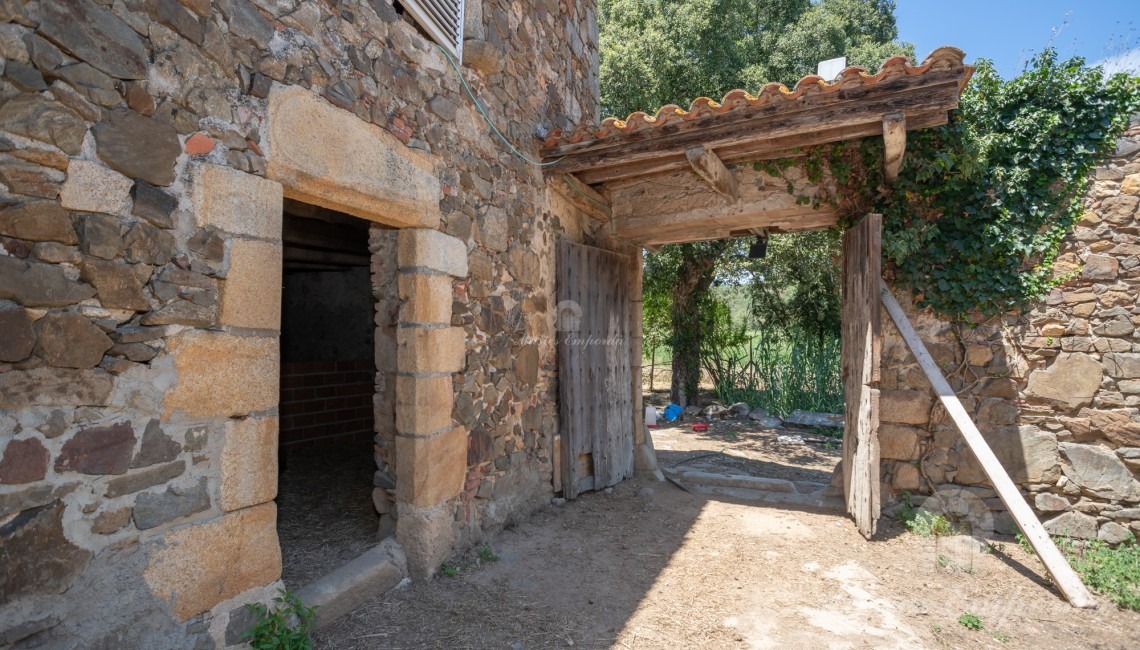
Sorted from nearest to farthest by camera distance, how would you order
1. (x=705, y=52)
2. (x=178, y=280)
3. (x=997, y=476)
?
1. (x=178, y=280)
2. (x=997, y=476)
3. (x=705, y=52)

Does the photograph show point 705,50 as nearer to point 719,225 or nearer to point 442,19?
point 719,225

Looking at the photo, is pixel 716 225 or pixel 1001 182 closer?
pixel 1001 182

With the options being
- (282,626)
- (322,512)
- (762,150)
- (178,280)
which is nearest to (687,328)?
(762,150)

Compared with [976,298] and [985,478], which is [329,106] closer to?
[976,298]

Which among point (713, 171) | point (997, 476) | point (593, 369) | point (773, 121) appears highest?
point (773, 121)

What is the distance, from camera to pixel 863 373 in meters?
4.17

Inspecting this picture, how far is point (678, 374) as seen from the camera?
34.7 ft

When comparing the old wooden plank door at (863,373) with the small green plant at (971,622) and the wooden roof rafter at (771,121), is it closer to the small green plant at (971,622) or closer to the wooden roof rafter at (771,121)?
the wooden roof rafter at (771,121)

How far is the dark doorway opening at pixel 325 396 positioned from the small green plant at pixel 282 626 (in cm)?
48

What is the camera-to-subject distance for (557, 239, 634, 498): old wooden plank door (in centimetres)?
481

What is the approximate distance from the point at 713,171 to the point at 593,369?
Result: 197 centimetres

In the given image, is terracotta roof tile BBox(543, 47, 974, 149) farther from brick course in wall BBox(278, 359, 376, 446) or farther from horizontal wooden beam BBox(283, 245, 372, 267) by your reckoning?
brick course in wall BBox(278, 359, 376, 446)

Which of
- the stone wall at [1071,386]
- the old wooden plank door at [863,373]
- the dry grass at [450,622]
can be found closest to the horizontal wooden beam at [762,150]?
the old wooden plank door at [863,373]

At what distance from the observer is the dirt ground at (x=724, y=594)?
2789mm
